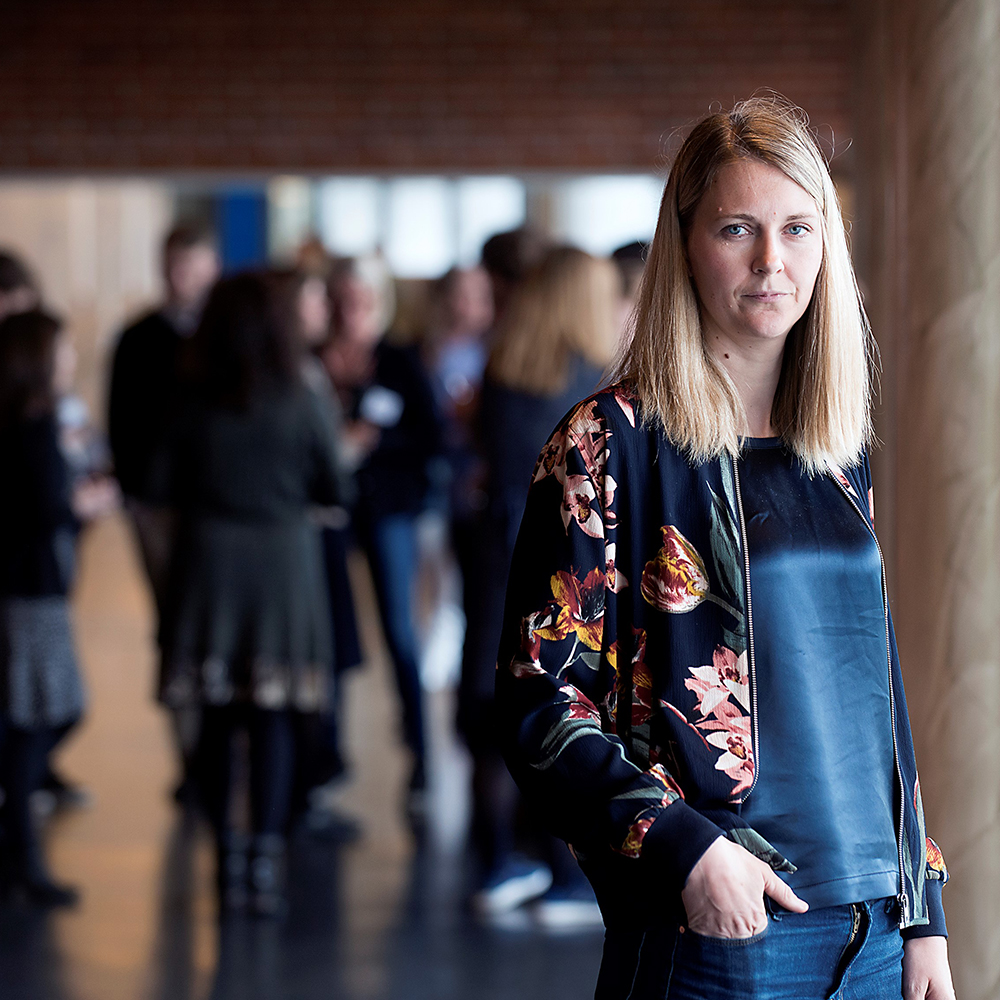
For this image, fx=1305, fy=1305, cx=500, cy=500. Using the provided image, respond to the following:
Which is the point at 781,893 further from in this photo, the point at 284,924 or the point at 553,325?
the point at 284,924

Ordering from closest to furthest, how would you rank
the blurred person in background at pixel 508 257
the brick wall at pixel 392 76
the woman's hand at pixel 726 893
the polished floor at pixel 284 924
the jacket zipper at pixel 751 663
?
the woman's hand at pixel 726 893 → the jacket zipper at pixel 751 663 → the polished floor at pixel 284 924 → the blurred person in background at pixel 508 257 → the brick wall at pixel 392 76

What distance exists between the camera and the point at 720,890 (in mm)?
1196

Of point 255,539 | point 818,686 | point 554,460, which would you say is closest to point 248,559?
point 255,539

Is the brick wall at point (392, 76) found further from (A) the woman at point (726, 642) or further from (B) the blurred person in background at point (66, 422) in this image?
(A) the woman at point (726, 642)

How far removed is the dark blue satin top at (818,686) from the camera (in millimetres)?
1308

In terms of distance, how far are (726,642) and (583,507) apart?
0.20m

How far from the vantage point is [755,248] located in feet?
4.49

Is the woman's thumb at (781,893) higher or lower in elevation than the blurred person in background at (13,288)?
lower

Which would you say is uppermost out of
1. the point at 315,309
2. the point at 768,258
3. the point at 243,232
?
the point at 243,232

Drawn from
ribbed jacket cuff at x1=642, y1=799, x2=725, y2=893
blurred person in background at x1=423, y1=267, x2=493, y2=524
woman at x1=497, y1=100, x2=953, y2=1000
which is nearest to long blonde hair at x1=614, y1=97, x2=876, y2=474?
woman at x1=497, y1=100, x2=953, y2=1000

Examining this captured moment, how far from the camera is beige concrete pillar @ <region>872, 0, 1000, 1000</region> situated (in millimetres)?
2457

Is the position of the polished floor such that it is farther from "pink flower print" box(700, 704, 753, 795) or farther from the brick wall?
the brick wall

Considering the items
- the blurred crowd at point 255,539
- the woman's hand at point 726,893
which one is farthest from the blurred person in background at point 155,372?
the woman's hand at point 726,893

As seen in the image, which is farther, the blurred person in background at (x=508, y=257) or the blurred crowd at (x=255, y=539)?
the blurred person in background at (x=508, y=257)
